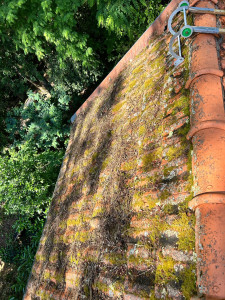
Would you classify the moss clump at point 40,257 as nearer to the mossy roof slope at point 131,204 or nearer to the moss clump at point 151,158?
the mossy roof slope at point 131,204

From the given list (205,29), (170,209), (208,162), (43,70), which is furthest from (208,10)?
(43,70)

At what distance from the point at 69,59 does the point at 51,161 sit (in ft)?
11.9

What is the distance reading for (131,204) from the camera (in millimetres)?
1944

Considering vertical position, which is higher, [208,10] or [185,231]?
[208,10]

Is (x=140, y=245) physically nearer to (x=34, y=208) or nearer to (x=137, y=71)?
(x=137, y=71)

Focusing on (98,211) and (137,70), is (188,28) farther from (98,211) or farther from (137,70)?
(98,211)

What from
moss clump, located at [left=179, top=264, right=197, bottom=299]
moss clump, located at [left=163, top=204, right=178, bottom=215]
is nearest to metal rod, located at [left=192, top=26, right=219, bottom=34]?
moss clump, located at [left=163, top=204, right=178, bottom=215]

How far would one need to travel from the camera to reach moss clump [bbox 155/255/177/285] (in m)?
1.34

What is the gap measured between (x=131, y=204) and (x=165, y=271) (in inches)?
26.3

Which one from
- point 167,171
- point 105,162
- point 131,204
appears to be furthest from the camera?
point 105,162

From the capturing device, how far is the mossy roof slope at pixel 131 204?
1463mm

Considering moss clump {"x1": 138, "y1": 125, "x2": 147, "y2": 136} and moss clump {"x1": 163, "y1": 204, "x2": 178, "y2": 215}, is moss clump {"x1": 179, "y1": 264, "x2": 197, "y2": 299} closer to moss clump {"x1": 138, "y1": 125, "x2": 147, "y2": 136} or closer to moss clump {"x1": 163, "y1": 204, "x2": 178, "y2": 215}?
moss clump {"x1": 163, "y1": 204, "x2": 178, "y2": 215}

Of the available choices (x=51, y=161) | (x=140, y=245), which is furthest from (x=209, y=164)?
(x=51, y=161)

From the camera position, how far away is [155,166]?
1.86 meters
